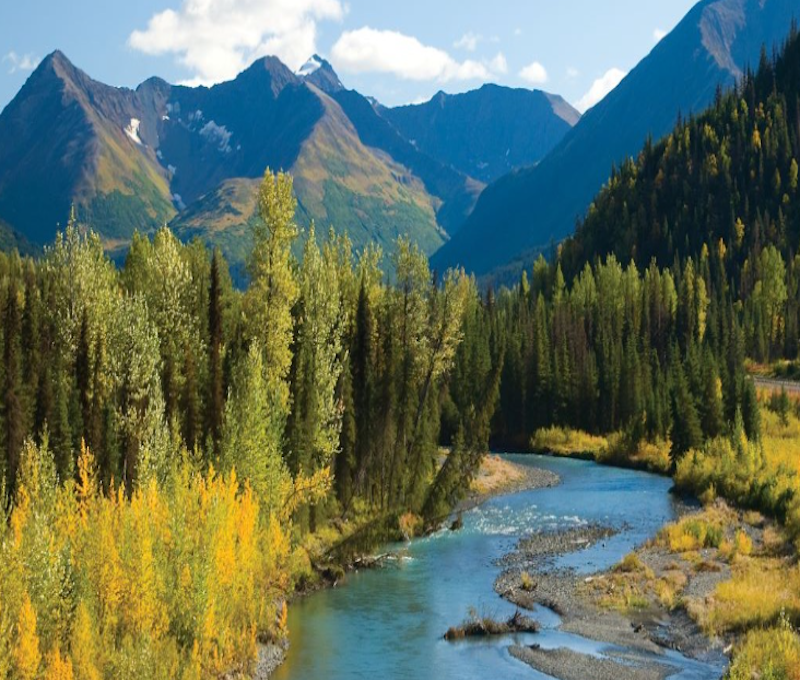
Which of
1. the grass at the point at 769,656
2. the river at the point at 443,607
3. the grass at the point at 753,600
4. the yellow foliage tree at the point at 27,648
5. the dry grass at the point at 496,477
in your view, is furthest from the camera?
the dry grass at the point at 496,477

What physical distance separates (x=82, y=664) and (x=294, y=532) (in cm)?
3036

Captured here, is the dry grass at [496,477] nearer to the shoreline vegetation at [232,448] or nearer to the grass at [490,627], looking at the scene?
the shoreline vegetation at [232,448]

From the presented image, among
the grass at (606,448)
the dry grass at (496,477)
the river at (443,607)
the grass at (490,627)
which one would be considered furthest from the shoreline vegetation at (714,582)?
the grass at (606,448)

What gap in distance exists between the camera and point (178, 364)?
68.4 m

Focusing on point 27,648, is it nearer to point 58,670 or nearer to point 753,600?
point 58,670

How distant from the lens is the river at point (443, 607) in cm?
4938

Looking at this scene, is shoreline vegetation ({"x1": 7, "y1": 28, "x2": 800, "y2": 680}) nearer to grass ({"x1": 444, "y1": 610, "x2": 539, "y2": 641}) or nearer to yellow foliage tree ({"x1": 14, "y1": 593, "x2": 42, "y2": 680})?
yellow foliage tree ({"x1": 14, "y1": 593, "x2": 42, "y2": 680})

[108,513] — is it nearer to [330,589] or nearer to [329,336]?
[330,589]

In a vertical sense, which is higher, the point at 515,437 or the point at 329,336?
the point at 329,336

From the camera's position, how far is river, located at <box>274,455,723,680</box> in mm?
49375

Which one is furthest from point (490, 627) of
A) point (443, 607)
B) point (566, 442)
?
point (566, 442)

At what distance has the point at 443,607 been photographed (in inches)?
2383

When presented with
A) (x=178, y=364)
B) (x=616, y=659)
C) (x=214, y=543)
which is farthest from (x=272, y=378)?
(x=616, y=659)

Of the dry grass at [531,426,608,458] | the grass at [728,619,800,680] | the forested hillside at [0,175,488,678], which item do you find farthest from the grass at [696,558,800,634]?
the dry grass at [531,426,608,458]
